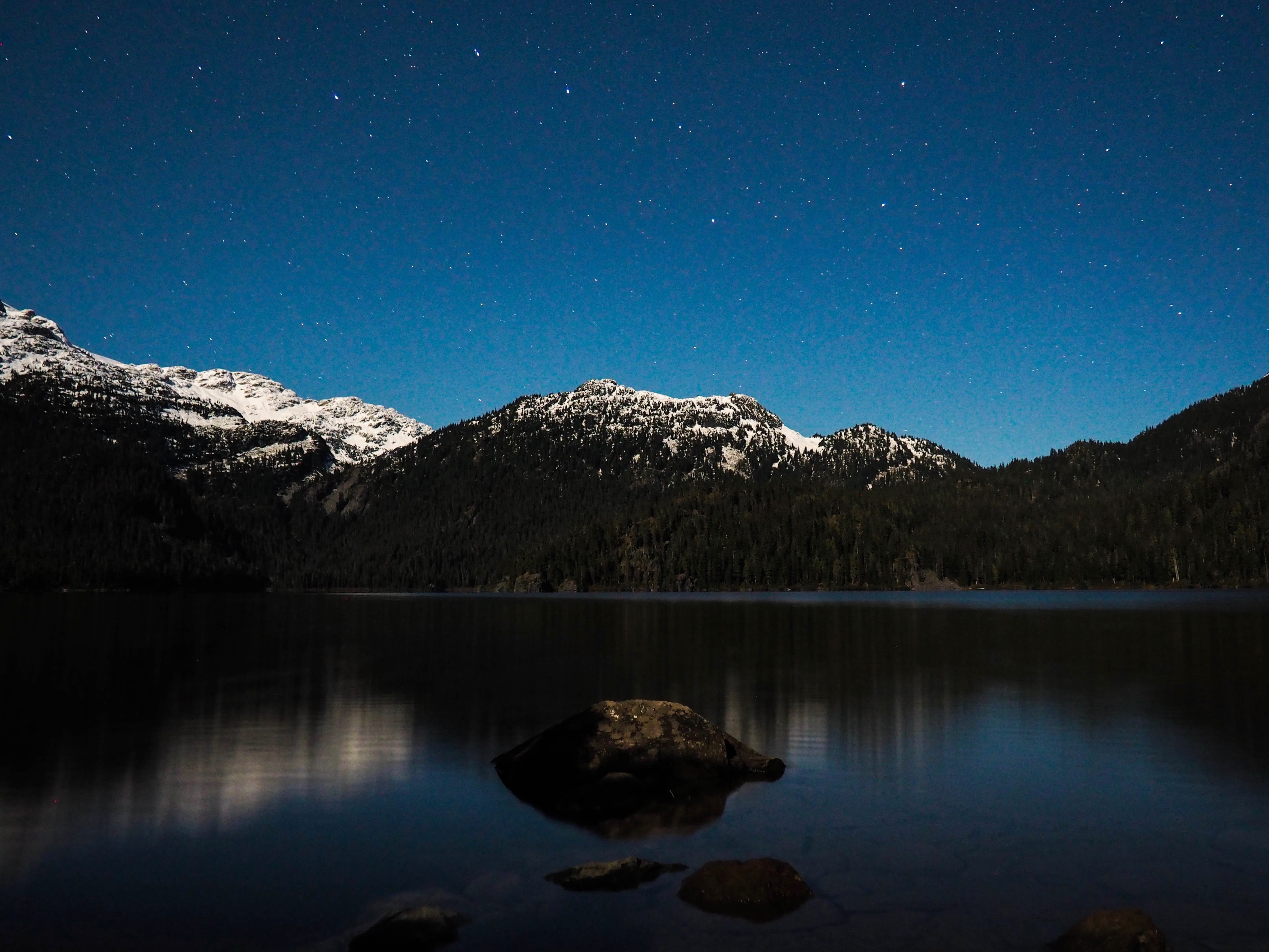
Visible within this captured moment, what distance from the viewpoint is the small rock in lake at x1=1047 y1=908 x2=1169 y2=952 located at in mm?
10281

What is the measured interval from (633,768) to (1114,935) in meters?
11.6

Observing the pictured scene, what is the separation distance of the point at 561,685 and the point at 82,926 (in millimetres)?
30146

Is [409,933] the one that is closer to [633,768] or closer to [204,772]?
[633,768]

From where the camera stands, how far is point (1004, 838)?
1616cm

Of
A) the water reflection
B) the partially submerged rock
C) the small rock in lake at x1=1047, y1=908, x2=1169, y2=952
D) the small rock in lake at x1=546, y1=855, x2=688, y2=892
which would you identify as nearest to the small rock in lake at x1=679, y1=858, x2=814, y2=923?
the small rock in lake at x1=546, y1=855, x2=688, y2=892

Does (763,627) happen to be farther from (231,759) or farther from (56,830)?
(56,830)

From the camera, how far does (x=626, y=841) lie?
16391mm

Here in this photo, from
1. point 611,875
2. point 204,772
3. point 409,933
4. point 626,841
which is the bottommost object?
point 204,772

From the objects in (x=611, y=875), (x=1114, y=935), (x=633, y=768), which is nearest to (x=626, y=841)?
(x=611, y=875)

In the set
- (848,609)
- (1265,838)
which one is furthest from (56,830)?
(848,609)

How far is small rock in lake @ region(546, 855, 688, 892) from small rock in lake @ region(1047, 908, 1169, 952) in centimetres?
621

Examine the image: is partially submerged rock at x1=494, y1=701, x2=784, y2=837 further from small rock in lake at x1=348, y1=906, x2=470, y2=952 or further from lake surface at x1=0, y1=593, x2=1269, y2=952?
small rock in lake at x1=348, y1=906, x2=470, y2=952

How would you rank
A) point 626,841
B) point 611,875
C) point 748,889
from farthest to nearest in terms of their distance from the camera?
point 626,841
point 611,875
point 748,889

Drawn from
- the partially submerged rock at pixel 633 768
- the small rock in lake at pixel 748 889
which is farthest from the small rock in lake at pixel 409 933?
the partially submerged rock at pixel 633 768
